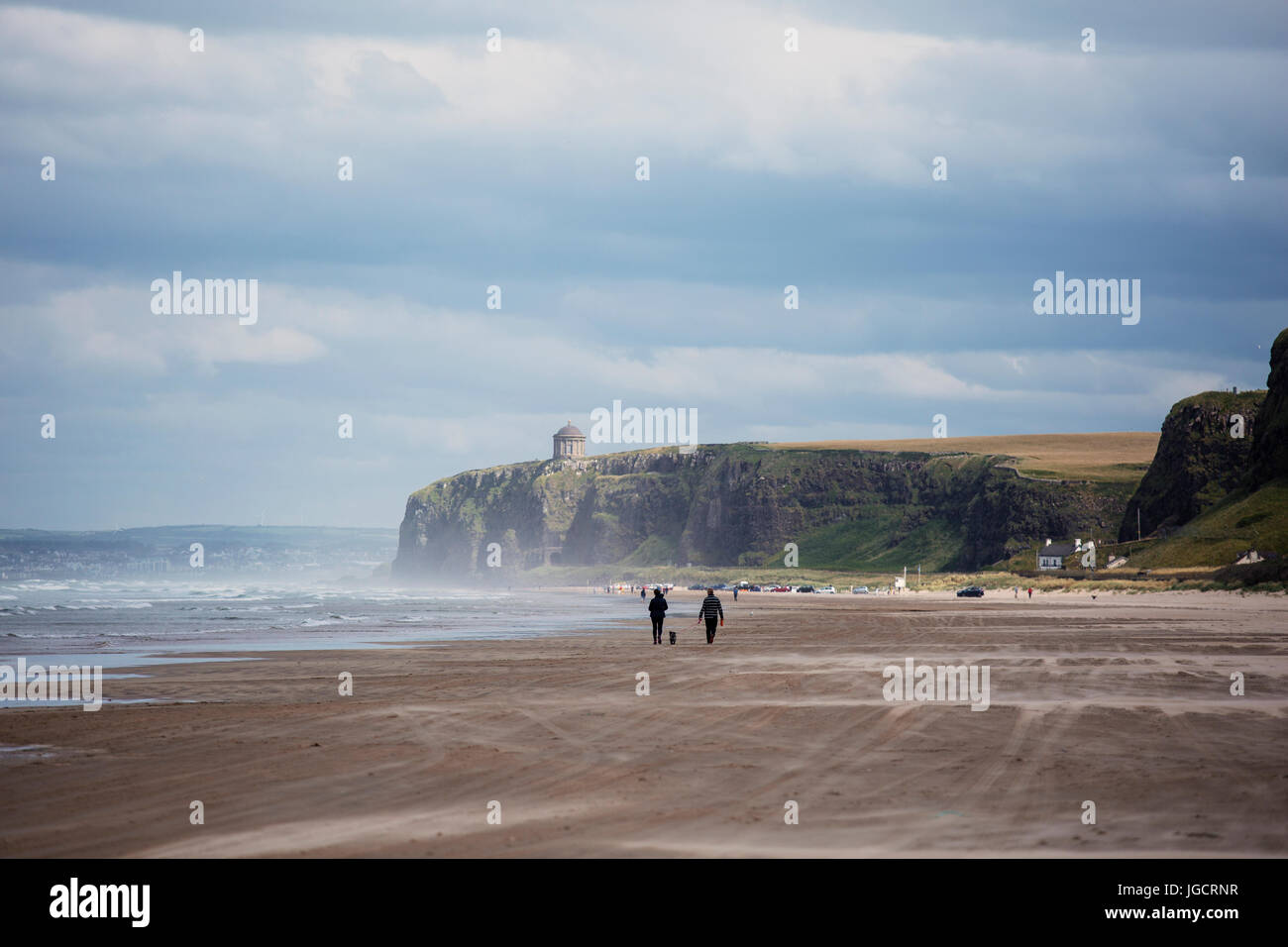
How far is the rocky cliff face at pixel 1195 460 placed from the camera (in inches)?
4459

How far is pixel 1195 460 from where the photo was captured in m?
116

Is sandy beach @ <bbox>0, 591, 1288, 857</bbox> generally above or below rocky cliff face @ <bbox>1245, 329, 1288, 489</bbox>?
below

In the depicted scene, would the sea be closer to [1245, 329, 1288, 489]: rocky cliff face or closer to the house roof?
[1245, 329, 1288, 489]: rocky cliff face

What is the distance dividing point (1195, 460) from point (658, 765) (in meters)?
116

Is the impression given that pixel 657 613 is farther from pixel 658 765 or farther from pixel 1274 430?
pixel 1274 430

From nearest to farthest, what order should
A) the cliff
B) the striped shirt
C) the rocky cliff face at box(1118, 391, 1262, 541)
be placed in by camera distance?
the striped shirt
the cliff
the rocky cliff face at box(1118, 391, 1262, 541)

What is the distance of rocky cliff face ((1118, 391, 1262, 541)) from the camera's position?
→ 113250 millimetres

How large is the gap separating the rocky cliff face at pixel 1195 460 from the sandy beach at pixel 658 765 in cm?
9515

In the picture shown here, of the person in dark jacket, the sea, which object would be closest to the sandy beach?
the sea

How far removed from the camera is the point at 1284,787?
11695 mm

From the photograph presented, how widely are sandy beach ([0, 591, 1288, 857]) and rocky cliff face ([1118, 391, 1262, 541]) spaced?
9515 cm
